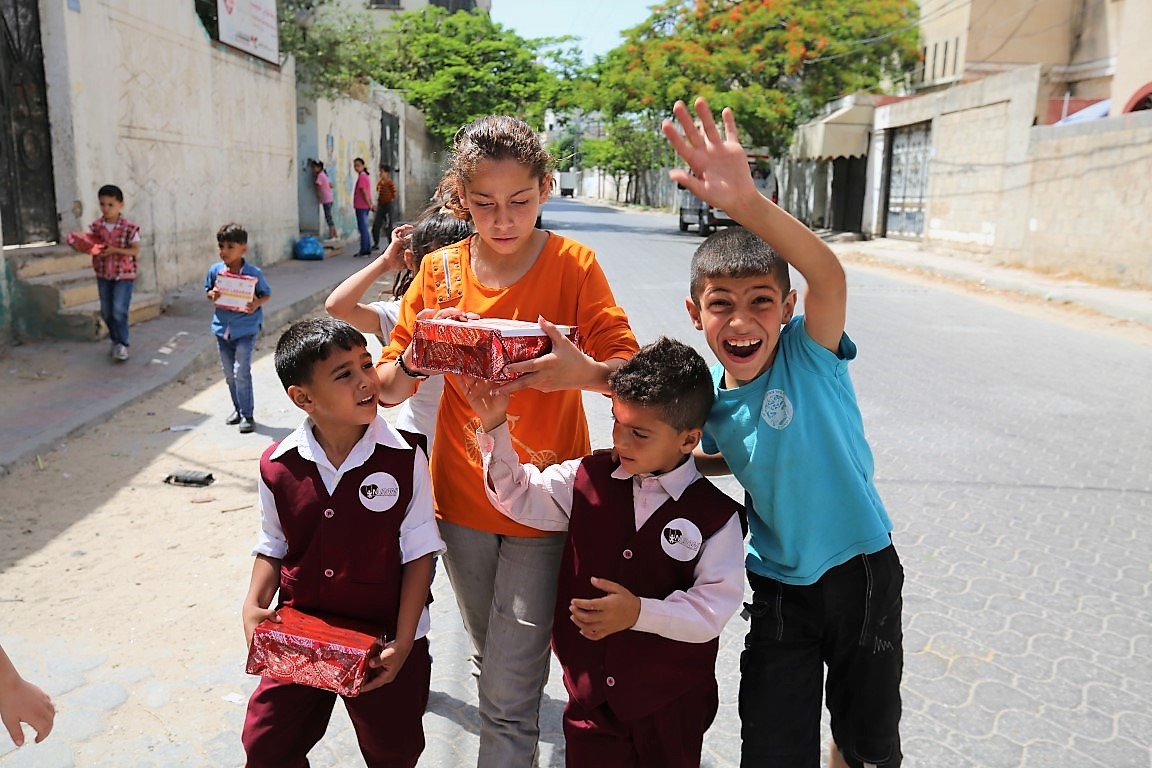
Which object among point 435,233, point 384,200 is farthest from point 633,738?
point 384,200

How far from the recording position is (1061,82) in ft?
94.2

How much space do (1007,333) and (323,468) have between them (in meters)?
10.2

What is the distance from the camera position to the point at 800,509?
2033mm

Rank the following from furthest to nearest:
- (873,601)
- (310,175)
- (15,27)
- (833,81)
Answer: (833,81)
(310,175)
(15,27)
(873,601)

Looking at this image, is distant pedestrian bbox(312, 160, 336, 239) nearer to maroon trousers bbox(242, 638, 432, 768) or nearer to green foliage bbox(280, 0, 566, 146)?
green foliage bbox(280, 0, 566, 146)

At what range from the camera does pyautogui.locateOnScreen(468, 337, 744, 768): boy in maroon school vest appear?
1.94 m

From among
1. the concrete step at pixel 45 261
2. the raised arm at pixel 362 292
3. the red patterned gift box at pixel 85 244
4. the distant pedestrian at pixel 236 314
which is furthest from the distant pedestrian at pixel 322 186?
the raised arm at pixel 362 292

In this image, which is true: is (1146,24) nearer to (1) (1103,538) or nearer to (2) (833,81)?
(2) (833,81)

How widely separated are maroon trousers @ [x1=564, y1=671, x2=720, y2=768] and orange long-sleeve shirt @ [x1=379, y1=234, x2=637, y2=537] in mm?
448

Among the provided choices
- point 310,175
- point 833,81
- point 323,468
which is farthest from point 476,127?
point 833,81

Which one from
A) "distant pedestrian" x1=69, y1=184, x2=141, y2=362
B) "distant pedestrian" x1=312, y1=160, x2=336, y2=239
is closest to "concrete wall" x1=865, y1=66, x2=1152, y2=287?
"distant pedestrian" x1=312, y1=160, x2=336, y2=239

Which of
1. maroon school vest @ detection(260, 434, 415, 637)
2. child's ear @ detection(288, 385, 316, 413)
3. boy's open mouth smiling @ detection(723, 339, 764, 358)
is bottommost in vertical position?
maroon school vest @ detection(260, 434, 415, 637)

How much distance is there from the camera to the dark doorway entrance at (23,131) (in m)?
8.20

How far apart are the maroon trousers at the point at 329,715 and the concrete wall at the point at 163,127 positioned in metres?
8.18
